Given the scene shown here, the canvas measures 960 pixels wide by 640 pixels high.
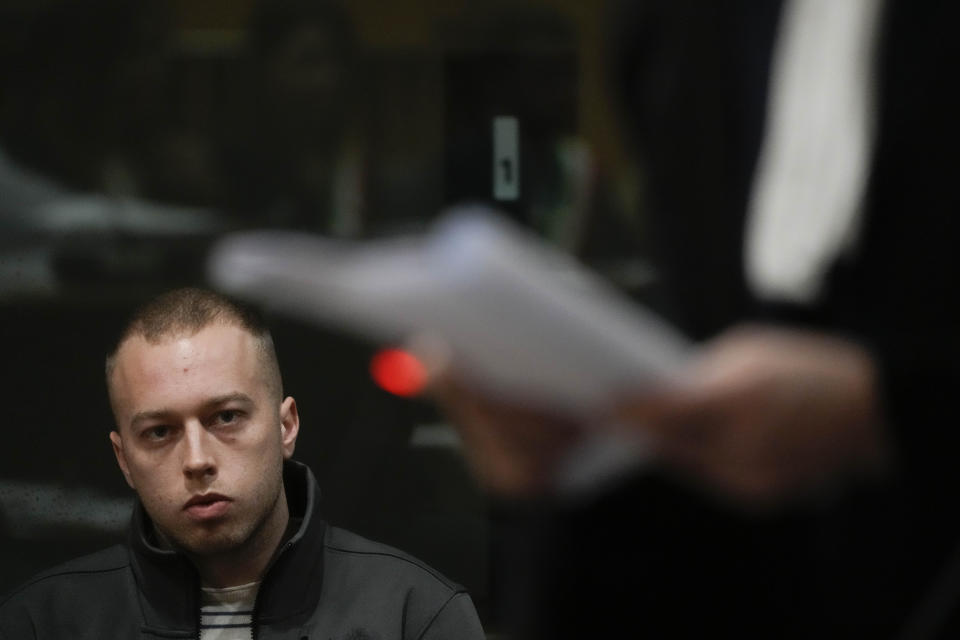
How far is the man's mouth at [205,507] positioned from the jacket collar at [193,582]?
113 mm

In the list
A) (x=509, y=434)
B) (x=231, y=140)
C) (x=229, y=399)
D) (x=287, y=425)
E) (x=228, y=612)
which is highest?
(x=509, y=434)

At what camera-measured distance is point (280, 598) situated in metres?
2.66

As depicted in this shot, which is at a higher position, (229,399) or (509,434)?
(509,434)

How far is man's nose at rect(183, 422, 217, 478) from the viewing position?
2.58 metres

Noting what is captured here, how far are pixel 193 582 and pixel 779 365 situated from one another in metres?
2.13

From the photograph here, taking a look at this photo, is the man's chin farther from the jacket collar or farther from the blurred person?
the blurred person

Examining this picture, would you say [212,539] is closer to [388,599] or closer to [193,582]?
[193,582]

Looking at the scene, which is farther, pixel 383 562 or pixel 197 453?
pixel 383 562

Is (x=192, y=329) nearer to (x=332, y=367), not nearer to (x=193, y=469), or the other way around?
(x=193, y=469)

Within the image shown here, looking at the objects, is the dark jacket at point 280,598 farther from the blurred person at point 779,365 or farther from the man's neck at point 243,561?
the blurred person at point 779,365

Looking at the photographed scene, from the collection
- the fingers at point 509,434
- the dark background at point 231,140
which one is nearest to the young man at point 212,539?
the dark background at point 231,140

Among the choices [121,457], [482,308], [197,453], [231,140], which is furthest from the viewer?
[231,140]

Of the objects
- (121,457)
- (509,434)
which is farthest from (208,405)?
(509,434)

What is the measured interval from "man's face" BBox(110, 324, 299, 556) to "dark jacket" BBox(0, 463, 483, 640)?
8cm
